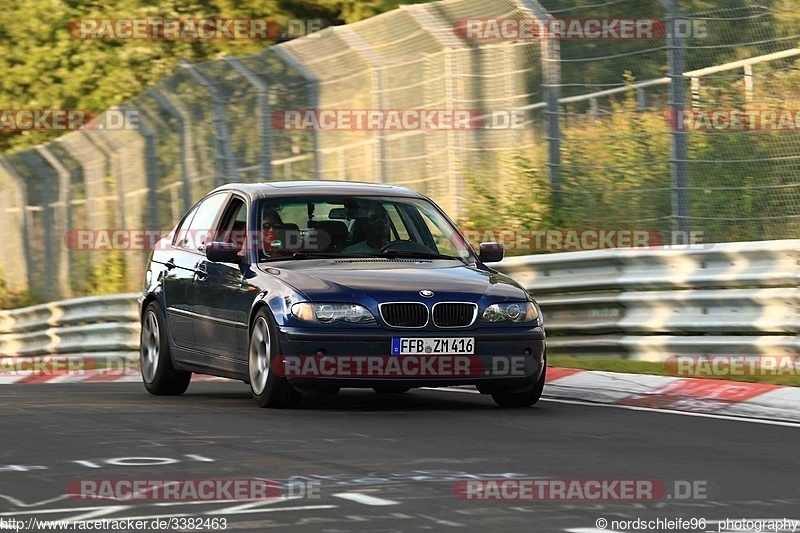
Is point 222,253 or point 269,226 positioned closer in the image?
point 222,253

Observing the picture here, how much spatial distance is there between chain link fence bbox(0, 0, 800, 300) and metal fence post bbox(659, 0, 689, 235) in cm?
2

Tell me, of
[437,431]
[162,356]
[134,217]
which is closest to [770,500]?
[437,431]

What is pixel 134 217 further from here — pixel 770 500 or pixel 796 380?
pixel 770 500

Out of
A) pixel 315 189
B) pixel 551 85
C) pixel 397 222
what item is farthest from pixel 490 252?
pixel 551 85

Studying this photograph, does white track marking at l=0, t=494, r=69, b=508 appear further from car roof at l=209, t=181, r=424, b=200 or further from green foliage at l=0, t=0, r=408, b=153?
green foliage at l=0, t=0, r=408, b=153

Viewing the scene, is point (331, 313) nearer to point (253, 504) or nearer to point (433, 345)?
point (433, 345)

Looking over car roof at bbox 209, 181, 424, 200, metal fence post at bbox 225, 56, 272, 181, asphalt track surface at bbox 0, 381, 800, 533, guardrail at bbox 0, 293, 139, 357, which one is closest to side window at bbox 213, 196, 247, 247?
car roof at bbox 209, 181, 424, 200

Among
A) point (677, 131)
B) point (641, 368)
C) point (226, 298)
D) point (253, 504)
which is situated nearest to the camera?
point (253, 504)

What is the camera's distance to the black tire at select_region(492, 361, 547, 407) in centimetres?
1155

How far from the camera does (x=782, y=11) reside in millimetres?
15055

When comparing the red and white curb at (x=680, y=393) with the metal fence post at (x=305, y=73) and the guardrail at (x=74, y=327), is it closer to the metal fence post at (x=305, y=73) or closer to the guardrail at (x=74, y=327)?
the metal fence post at (x=305, y=73)

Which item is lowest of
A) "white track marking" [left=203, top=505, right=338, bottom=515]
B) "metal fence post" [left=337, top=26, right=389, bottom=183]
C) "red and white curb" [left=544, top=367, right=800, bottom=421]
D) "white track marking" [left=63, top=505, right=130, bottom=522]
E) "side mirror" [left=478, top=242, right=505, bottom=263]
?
"red and white curb" [left=544, top=367, right=800, bottom=421]

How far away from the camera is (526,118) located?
16.7 meters

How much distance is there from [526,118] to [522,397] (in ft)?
18.3
